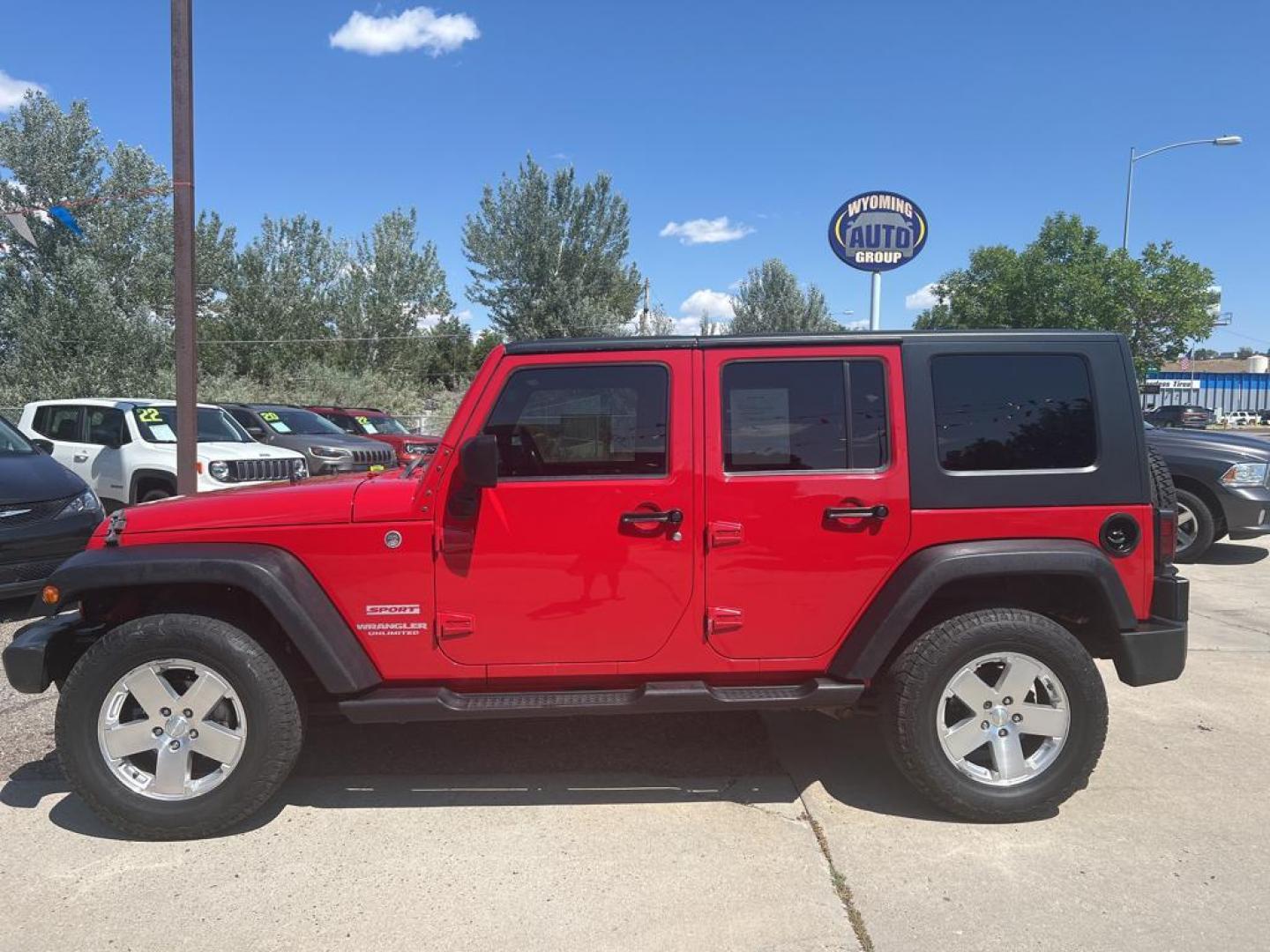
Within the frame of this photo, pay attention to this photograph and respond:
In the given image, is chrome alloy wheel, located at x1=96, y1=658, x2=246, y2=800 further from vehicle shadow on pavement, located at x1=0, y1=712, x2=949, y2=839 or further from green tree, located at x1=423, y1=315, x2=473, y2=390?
green tree, located at x1=423, y1=315, x2=473, y2=390

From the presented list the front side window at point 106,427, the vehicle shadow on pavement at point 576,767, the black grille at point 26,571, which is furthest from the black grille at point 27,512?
the front side window at point 106,427

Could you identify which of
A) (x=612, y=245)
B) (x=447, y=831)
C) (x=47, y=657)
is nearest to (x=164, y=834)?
(x=47, y=657)

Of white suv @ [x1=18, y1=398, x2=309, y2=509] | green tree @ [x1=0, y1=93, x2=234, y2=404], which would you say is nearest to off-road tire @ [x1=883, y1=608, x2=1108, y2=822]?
white suv @ [x1=18, y1=398, x2=309, y2=509]

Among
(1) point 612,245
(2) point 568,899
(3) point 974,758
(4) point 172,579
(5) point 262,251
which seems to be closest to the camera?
(2) point 568,899

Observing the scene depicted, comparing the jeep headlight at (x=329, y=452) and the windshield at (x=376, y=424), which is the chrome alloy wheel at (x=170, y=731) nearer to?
the jeep headlight at (x=329, y=452)

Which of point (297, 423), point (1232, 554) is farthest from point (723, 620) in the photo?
point (297, 423)

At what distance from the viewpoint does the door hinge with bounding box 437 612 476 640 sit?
3297 mm

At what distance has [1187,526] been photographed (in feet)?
27.3

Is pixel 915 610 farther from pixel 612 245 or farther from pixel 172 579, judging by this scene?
pixel 612 245

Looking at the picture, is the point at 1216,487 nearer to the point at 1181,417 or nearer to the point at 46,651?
the point at 46,651

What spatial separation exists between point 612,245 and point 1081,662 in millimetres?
25314

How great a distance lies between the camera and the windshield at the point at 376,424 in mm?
18250

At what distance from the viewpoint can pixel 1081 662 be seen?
3307 millimetres

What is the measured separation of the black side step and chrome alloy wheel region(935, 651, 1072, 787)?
40 centimetres
